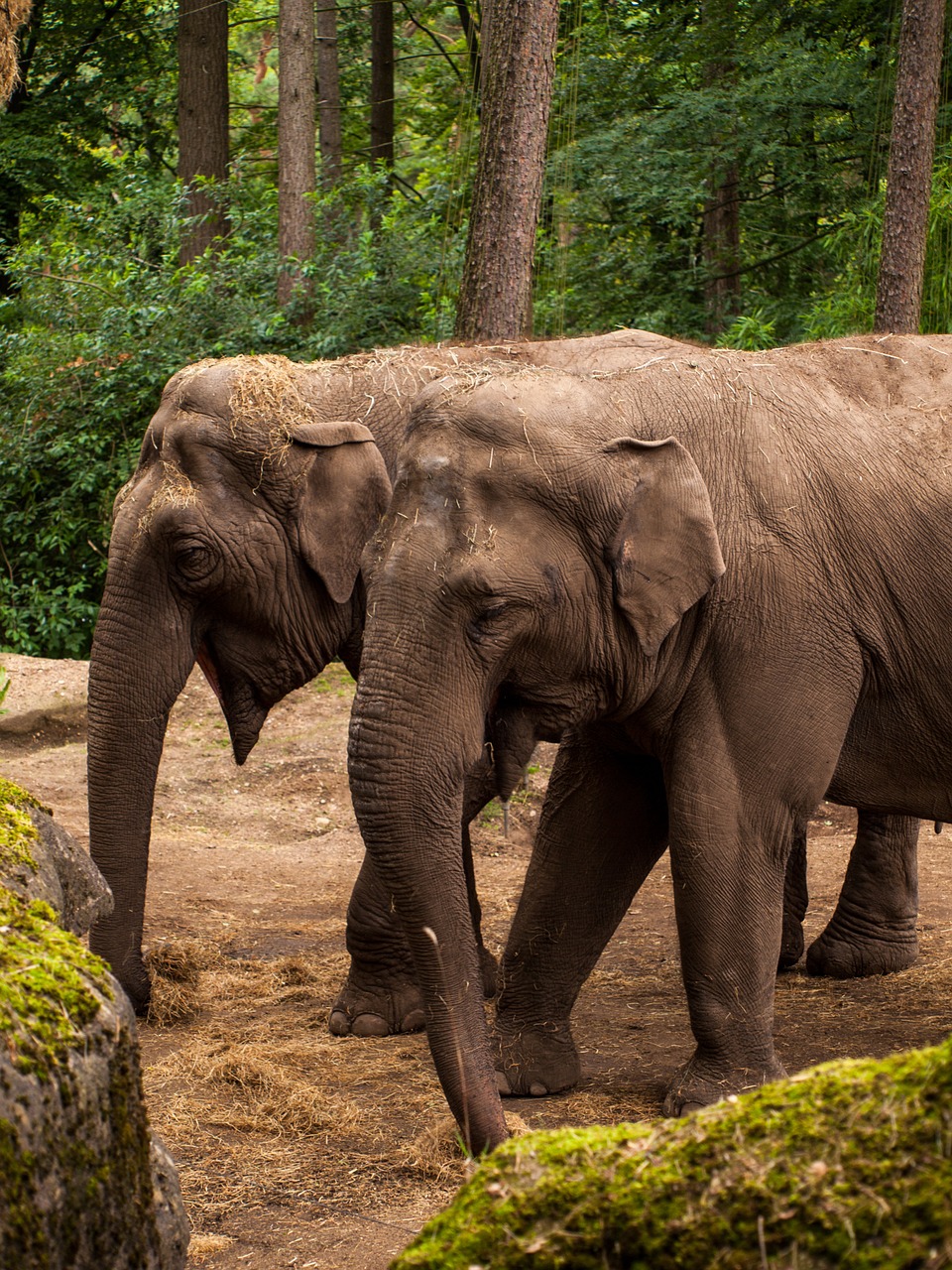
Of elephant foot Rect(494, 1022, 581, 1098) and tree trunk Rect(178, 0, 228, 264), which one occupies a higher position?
tree trunk Rect(178, 0, 228, 264)

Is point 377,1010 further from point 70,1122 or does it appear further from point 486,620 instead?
point 70,1122

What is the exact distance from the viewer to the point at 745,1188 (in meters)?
1.86

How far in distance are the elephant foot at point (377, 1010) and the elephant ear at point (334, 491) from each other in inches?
64.2

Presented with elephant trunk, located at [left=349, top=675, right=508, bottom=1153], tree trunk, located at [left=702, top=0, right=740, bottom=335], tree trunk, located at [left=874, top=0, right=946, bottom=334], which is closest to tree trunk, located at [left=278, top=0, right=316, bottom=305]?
tree trunk, located at [left=702, top=0, right=740, bottom=335]

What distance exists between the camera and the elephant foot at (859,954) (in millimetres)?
6891

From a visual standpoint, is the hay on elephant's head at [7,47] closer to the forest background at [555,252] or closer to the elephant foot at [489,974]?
the forest background at [555,252]

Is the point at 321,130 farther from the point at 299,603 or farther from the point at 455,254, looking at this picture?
the point at 299,603

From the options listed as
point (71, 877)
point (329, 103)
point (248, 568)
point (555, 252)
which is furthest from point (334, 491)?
point (329, 103)

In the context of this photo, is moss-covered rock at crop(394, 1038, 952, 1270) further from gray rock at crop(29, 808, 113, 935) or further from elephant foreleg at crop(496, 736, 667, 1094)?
elephant foreleg at crop(496, 736, 667, 1094)

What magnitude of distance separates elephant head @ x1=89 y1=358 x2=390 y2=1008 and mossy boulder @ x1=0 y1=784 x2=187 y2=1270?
291 cm

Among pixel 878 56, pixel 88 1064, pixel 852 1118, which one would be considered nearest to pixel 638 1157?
pixel 852 1118

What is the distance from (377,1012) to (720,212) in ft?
38.4

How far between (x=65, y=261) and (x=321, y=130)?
5.01m

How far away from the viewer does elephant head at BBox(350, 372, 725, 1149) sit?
420 centimetres
